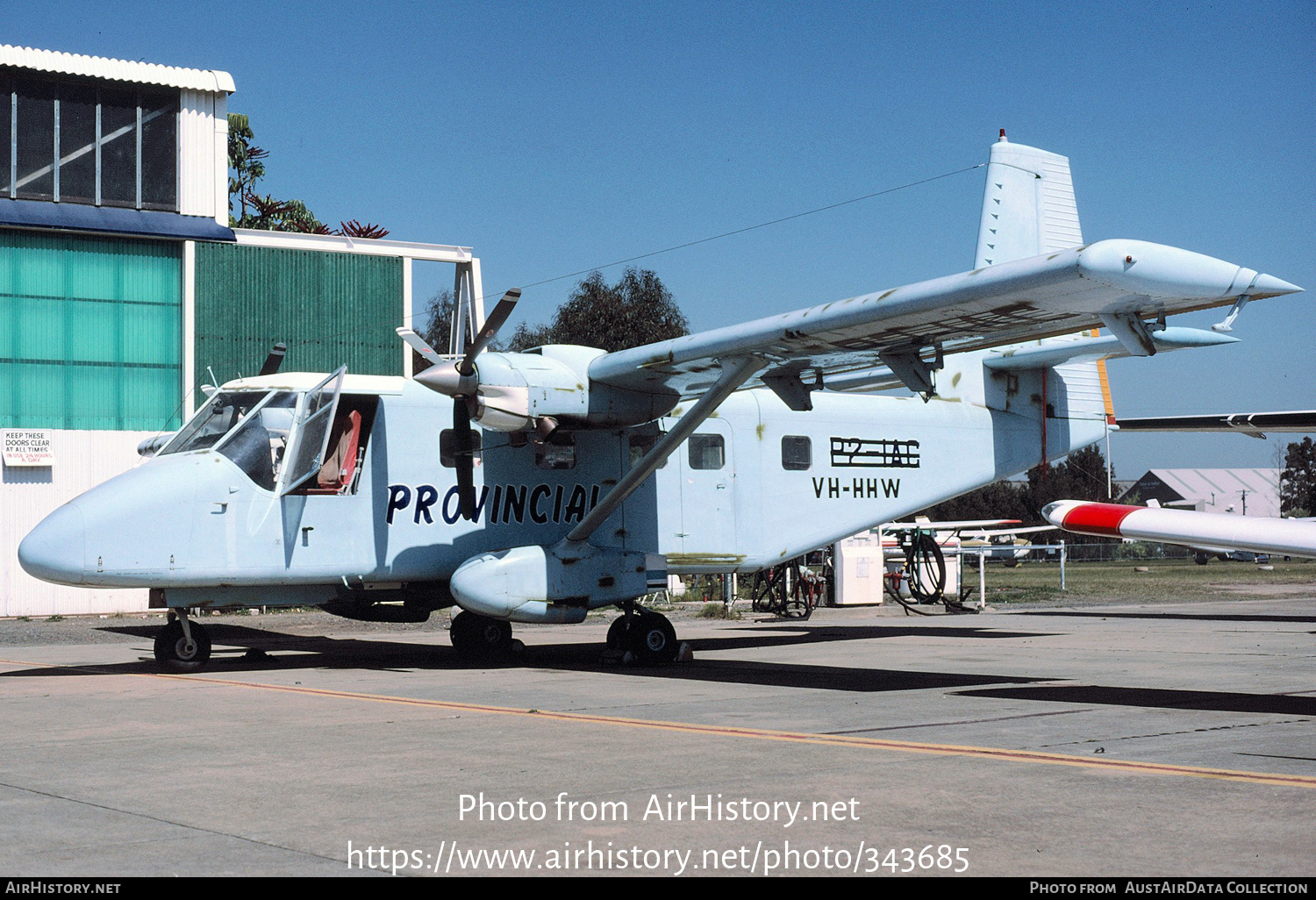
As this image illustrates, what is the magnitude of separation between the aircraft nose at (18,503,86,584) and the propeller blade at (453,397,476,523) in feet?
12.8

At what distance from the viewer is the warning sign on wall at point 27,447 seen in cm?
2655

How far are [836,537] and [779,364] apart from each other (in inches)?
168

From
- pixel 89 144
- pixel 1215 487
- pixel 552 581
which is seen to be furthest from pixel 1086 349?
pixel 1215 487

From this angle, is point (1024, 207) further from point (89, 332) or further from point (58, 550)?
point (89, 332)

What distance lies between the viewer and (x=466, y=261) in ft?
107

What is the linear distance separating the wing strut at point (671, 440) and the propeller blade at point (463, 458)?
4.10 ft

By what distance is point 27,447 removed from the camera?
26.8 metres

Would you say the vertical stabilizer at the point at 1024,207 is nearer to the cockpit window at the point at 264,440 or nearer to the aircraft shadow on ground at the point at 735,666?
the aircraft shadow on ground at the point at 735,666

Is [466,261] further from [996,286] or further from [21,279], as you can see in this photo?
[996,286]

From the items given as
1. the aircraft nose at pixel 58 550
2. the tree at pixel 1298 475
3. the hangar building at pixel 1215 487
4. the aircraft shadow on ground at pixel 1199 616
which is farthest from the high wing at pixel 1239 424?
the hangar building at pixel 1215 487

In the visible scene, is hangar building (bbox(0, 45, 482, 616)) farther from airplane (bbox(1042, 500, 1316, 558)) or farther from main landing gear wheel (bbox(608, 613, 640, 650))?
airplane (bbox(1042, 500, 1316, 558))

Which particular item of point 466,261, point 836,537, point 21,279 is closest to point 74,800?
point 836,537

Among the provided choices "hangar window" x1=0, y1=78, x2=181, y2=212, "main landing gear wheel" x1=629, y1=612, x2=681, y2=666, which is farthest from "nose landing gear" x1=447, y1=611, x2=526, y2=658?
"hangar window" x1=0, y1=78, x2=181, y2=212

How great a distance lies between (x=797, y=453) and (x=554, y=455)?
351 centimetres
